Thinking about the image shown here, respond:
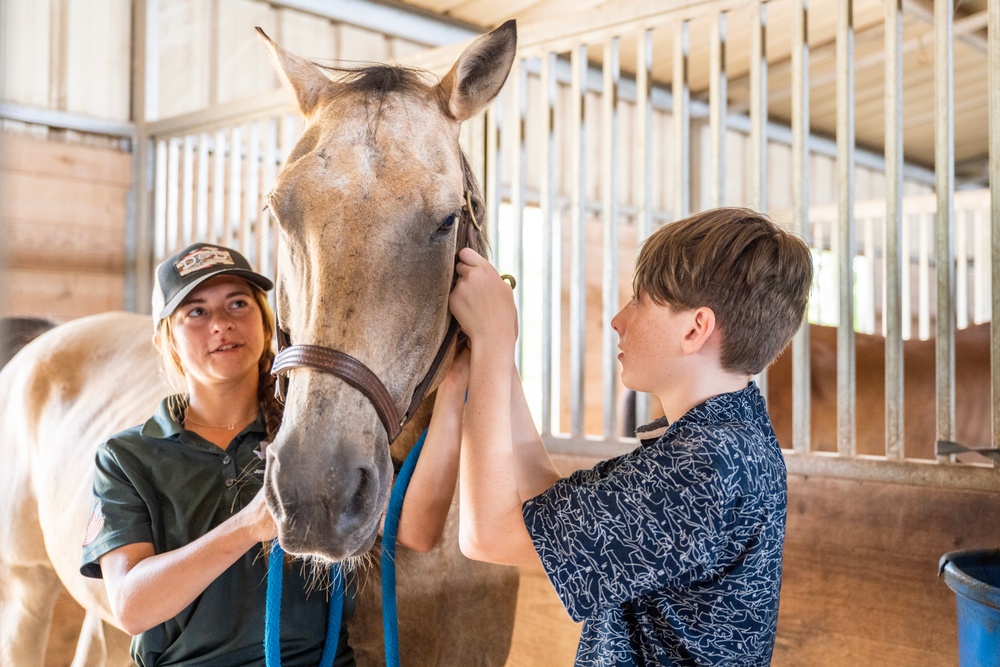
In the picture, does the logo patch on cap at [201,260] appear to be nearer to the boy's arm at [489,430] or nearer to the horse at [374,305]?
the horse at [374,305]

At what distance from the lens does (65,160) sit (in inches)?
123

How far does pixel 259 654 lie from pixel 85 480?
0.84 metres

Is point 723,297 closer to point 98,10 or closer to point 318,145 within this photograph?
point 318,145

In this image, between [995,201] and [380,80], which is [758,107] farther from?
[380,80]

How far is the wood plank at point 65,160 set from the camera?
9.83ft

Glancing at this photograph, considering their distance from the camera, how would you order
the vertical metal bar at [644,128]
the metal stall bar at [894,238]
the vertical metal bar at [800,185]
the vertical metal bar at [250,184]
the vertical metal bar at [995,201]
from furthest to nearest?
the vertical metal bar at [250,184] < the vertical metal bar at [644,128] < the vertical metal bar at [800,185] < the metal stall bar at [894,238] < the vertical metal bar at [995,201]

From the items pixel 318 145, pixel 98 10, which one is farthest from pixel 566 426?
pixel 318 145

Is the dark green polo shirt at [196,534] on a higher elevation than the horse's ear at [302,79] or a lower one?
lower

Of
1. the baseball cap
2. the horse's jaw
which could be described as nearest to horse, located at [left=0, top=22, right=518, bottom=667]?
the horse's jaw

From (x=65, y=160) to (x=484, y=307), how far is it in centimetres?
285

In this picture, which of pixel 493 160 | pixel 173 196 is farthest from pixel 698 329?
pixel 173 196

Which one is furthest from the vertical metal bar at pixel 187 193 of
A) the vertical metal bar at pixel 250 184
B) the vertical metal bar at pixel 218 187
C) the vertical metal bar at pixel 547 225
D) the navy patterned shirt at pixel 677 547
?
the navy patterned shirt at pixel 677 547

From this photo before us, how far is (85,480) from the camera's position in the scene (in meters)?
1.78

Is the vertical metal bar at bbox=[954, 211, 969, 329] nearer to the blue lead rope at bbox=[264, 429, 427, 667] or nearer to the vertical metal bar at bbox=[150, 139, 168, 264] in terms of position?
the blue lead rope at bbox=[264, 429, 427, 667]
